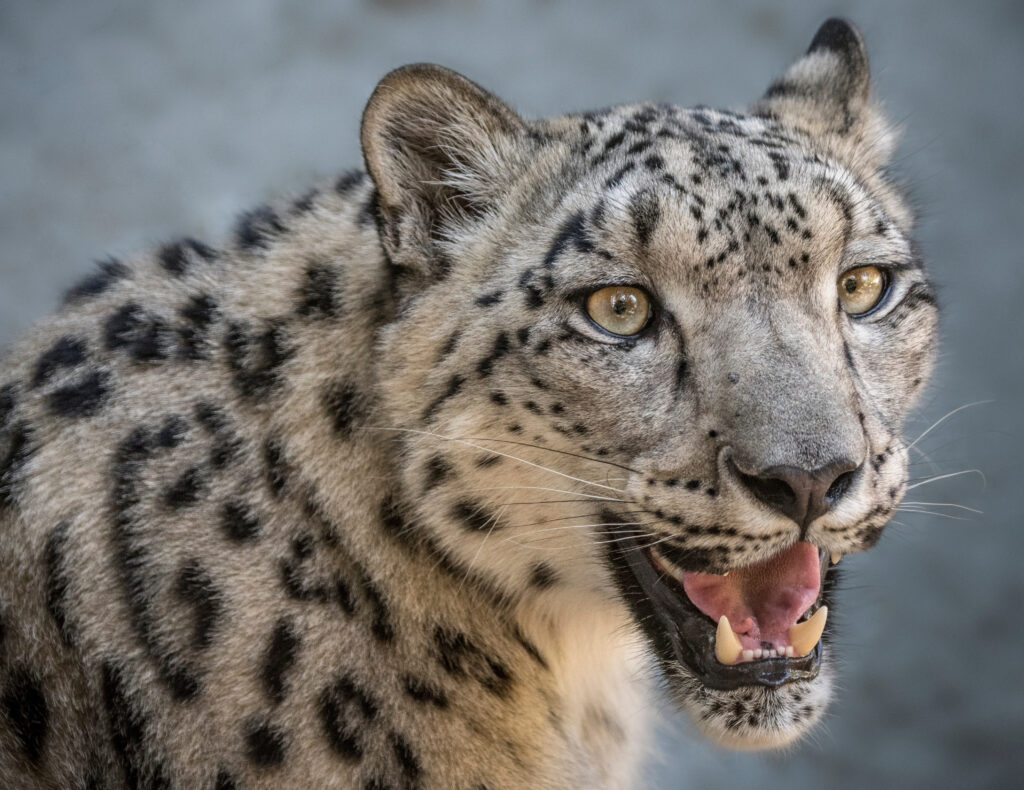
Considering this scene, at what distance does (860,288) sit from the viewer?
259 centimetres

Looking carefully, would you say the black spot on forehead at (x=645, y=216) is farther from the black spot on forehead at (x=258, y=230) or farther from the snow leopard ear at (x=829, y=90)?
the black spot on forehead at (x=258, y=230)

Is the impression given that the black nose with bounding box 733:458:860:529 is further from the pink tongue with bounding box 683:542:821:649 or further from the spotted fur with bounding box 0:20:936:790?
the pink tongue with bounding box 683:542:821:649

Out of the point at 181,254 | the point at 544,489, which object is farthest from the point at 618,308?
the point at 181,254

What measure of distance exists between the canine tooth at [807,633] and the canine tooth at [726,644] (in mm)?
119

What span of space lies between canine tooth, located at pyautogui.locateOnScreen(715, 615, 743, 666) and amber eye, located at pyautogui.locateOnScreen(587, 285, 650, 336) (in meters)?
0.60

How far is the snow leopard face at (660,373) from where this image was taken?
2.28m

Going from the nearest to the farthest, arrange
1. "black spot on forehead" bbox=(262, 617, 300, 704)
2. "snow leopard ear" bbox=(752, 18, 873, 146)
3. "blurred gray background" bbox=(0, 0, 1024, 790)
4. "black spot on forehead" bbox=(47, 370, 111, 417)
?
1. "black spot on forehead" bbox=(262, 617, 300, 704)
2. "black spot on forehead" bbox=(47, 370, 111, 417)
3. "snow leopard ear" bbox=(752, 18, 873, 146)
4. "blurred gray background" bbox=(0, 0, 1024, 790)

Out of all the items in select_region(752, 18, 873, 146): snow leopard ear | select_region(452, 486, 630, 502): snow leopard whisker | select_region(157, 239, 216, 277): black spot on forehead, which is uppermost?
select_region(752, 18, 873, 146): snow leopard ear

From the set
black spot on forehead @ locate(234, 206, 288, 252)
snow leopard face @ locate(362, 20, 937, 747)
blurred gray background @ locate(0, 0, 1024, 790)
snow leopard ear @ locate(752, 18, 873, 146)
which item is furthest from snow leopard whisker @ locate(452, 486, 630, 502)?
blurred gray background @ locate(0, 0, 1024, 790)

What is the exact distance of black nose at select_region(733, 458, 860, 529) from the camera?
7.03 ft

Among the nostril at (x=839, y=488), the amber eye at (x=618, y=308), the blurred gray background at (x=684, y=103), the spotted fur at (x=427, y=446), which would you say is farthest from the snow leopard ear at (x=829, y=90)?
the blurred gray background at (x=684, y=103)

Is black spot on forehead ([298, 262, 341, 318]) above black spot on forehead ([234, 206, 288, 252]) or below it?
below

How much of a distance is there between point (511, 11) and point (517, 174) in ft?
11.2

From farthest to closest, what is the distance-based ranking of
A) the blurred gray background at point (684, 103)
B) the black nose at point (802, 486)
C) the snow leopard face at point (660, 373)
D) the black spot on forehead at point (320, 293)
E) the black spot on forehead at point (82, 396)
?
the blurred gray background at point (684, 103) < the black spot on forehead at point (320, 293) < the black spot on forehead at point (82, 396) < the snow leopard face at point (660, 373) < the black nose at point (802, 486)
